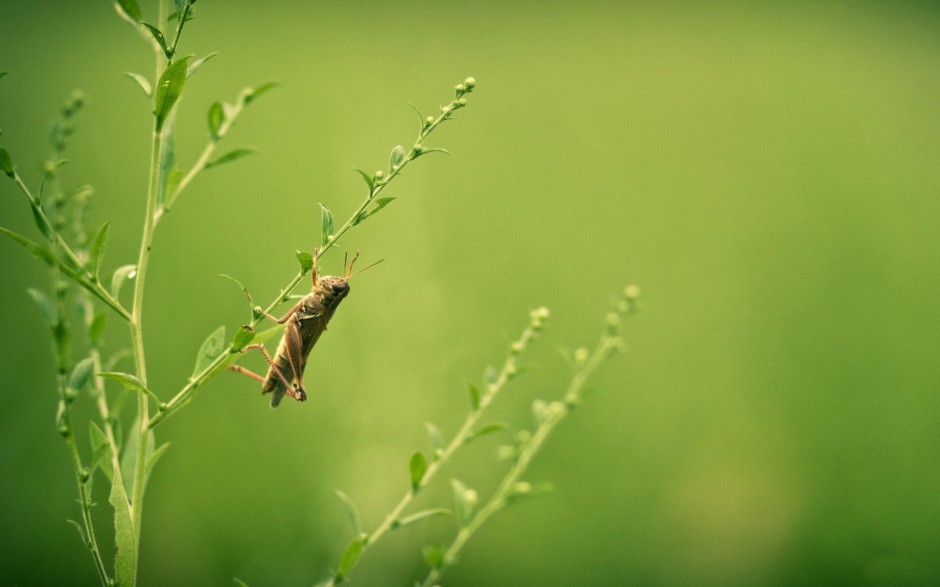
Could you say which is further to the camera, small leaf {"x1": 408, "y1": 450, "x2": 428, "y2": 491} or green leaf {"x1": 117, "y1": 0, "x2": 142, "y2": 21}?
small leaf {"x1": 408, "y1": 450, "x2": 428, "y2": 491}

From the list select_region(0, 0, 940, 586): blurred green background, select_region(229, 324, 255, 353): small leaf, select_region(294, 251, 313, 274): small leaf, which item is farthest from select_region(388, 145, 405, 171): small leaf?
select_region(0, 0, 940, 586): blurred green background

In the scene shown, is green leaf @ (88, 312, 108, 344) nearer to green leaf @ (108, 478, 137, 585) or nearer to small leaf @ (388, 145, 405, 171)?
green leaf @ (108, 478, 137, 585)

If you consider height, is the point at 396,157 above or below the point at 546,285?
below

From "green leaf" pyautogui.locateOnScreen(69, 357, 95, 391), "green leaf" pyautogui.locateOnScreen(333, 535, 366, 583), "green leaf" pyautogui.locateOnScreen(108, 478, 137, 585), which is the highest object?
"green leaf" pyautogui.locateOnScreen(69, 357, 95, 391)

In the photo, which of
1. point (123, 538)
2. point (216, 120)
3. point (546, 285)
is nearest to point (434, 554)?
point (123, 538)

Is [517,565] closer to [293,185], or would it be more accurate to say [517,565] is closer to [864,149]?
[293,185]

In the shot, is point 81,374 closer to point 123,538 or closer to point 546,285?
point 123,538
